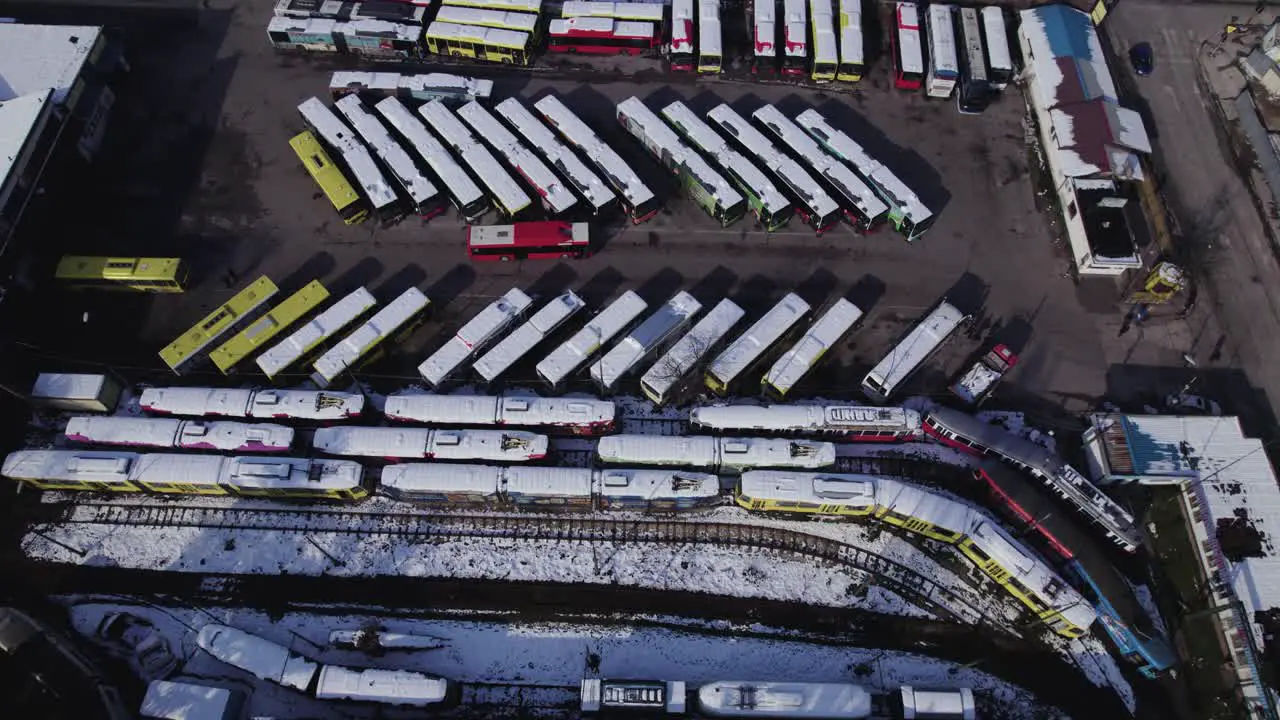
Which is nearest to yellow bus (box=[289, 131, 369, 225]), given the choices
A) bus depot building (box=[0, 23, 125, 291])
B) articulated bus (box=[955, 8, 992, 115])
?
bus depot building (box=[0, 23, 125, 291])

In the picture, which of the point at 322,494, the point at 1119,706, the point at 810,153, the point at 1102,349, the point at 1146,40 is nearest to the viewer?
the point at 1119,706

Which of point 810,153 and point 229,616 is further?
point 810,153

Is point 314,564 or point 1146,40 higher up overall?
point 1146,40

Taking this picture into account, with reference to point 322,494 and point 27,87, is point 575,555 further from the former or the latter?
point 27,87

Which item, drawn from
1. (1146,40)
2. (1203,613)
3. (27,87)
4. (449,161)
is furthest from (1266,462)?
(27,87)

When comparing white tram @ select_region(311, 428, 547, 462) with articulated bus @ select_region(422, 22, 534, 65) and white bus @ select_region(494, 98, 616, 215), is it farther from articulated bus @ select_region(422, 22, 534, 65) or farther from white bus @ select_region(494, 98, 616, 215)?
articulated bus @ select_region(422, 22, 534, 65)

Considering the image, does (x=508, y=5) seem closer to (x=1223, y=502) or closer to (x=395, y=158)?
(x=395, y=158)

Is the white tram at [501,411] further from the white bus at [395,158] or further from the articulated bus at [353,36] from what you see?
the articulated bus at [353,36]

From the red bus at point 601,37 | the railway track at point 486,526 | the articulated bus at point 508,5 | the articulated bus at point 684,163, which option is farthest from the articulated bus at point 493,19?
the railway track at point 486,526
